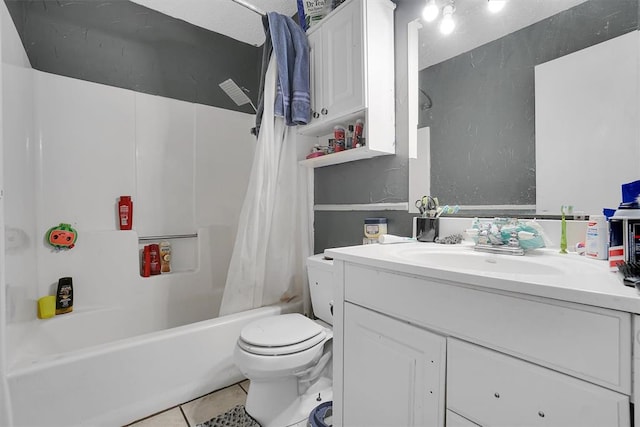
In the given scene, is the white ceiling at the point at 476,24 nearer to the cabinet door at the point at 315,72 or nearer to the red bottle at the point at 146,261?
the cabinet door at the point at 315,72

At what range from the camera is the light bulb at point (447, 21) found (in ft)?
4.09

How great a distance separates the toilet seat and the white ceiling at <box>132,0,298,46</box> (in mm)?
1939

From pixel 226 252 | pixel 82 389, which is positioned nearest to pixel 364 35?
pixel 226 252

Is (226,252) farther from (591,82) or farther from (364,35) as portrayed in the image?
(591,82)

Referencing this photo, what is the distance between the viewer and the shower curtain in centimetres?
164

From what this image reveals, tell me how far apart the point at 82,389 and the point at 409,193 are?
164 centimetres

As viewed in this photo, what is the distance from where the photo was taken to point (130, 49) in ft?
6.33

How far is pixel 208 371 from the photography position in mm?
1461

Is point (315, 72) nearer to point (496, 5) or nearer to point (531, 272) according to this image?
point (496, 5)

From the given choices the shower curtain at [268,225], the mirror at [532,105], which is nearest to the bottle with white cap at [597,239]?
the mirror at [532,105]

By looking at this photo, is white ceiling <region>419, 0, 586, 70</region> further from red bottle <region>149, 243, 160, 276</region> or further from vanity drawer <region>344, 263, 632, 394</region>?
red bottle <region>149, 243, 160, 276</region>

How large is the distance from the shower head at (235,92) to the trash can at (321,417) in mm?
2208

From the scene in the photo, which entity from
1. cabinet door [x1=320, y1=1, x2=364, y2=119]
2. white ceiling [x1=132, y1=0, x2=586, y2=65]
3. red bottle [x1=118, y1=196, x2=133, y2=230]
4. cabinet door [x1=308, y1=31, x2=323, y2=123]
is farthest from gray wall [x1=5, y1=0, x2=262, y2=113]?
cabinet door [x1=320, y1=1, x2=364, y2=119]

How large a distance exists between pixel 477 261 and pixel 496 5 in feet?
3.27
